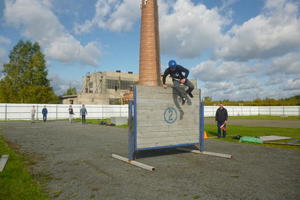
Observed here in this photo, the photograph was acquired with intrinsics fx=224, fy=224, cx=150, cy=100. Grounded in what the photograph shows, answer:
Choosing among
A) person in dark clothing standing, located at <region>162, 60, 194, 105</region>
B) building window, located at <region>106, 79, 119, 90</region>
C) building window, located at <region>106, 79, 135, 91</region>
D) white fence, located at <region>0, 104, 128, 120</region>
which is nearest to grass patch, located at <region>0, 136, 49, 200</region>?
person in dark clothing standing, located at <region>162, 60, 194, 105</region>

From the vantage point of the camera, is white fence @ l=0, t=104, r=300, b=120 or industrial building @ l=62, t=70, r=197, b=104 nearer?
white fence @ l=0, t=104, r=300, b=120

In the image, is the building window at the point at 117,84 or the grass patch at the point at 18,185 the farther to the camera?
the building window at the point at 117,84

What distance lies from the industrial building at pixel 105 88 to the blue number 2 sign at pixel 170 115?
4679 cm

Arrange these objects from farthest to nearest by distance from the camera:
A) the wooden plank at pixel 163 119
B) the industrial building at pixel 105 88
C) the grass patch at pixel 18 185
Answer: the industrial building at pixel 105 88 → the wooden plank at pixel 163 119 → the grass patch at pixel 18 185

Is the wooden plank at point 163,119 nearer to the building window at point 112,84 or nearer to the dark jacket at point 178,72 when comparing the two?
the dark jacket at point 178,72

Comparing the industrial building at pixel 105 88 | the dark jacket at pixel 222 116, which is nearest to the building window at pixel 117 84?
the industrial building at pixel 105 88

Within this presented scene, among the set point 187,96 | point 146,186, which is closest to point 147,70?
point 187,96

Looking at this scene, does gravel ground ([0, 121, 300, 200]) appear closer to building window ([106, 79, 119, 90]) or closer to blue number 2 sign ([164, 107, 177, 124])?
blue number 2 sign ([164, 107, 177, 124])

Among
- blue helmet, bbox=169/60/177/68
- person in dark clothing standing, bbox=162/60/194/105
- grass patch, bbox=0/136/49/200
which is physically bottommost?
grass patch, bbox=0/136/49/200

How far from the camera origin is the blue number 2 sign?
7809mm

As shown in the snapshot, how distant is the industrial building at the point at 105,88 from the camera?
55.0 meters

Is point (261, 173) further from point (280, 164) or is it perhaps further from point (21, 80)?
point (21, 80)

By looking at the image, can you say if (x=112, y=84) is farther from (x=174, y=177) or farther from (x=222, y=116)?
(x=174, y=177)

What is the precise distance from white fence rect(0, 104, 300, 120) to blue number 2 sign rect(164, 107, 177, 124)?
3122 cm
